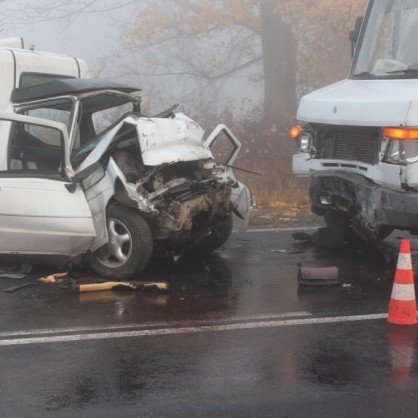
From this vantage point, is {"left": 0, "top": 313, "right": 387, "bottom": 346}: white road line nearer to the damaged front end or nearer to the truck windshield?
the damaged front end

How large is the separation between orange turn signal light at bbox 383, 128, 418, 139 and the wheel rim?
2.49m

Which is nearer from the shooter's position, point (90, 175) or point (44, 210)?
point (44, 210)

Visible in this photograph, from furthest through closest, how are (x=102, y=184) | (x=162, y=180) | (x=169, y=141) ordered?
(x=162, y=180)
(x=169, y=141)
(x=102, y=184)

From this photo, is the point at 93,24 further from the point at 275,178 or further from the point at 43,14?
the point at 275,178

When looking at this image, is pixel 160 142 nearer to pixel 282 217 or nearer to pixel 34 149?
pixel 34 149

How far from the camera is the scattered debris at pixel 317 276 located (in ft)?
20.5

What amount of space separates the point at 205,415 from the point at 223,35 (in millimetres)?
18155

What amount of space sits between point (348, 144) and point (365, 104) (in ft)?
1.88

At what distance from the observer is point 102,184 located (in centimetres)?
641

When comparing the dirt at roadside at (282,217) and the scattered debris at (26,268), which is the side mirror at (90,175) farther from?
the dirt at roadside at (282,217)

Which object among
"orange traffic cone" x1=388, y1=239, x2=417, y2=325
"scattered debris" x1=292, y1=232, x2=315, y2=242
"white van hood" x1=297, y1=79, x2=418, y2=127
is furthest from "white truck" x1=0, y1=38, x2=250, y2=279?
"orange traffic cone" x1=388, y1=239, x2=417, y2=325

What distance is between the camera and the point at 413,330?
497 centimetres

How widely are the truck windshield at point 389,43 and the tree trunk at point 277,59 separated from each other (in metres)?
9.32

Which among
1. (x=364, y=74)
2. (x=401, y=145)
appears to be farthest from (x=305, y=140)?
(x=401, y=145)
